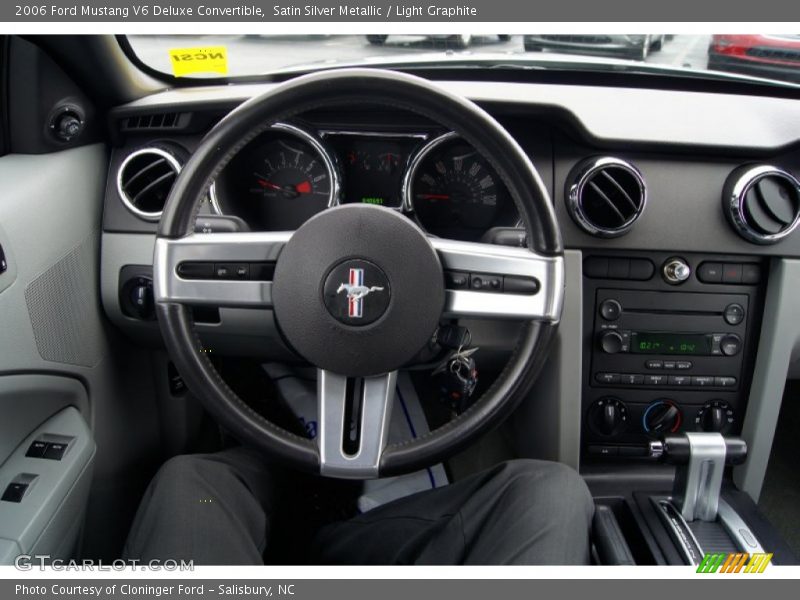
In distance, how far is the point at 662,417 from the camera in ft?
4.91

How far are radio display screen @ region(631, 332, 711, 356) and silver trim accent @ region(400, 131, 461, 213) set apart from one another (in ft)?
1.90

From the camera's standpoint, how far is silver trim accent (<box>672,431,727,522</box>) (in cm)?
123

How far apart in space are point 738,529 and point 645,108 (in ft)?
2.83

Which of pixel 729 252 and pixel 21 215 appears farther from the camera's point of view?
pixel 729 252

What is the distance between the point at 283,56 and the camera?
156 centimetres

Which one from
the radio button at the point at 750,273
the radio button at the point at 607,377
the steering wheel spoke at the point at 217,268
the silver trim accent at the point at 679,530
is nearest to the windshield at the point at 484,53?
the radio button at the point at 750,273

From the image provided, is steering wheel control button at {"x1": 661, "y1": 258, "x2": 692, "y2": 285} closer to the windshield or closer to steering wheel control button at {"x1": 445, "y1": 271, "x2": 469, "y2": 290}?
the windshield

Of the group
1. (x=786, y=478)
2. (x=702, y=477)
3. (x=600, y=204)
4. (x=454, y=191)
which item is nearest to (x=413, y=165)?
(x=454, y=191)

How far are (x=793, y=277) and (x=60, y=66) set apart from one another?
159 cm

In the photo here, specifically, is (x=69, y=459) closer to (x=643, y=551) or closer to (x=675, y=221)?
(x=643, y=551)

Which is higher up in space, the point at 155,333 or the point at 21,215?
the point at 21,215

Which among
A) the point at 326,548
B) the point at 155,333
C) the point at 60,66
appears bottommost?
the point at 326,548

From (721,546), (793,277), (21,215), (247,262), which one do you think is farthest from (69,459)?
(793,277)

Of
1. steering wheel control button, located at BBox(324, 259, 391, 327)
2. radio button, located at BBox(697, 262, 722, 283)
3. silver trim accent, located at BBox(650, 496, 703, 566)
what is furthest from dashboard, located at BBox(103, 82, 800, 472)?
steering wheel control button, located at BBox(324, 259, 391, 327)
